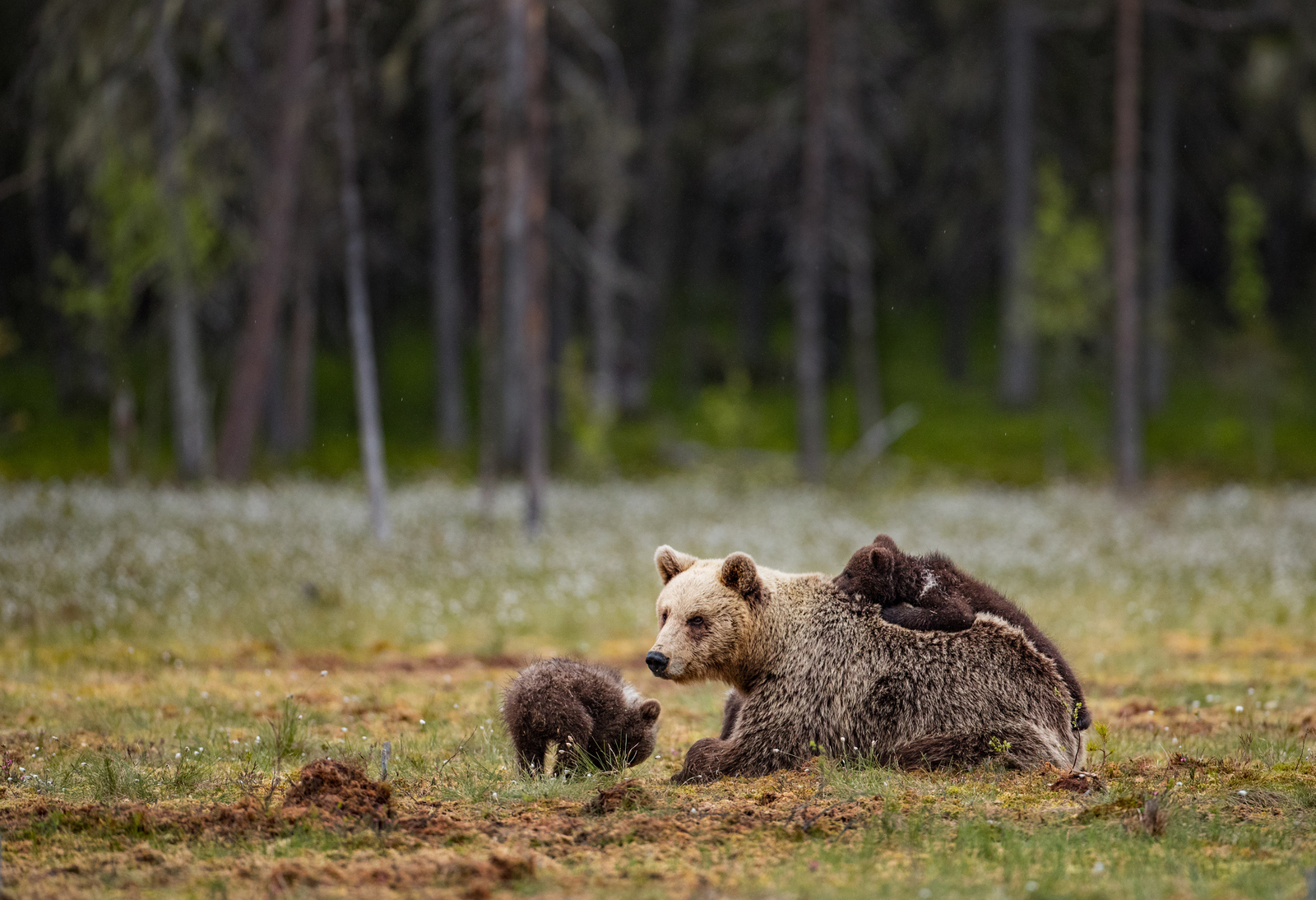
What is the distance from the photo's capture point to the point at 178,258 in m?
24.0

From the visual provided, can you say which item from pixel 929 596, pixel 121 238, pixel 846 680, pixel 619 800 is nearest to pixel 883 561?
pixel 929 596

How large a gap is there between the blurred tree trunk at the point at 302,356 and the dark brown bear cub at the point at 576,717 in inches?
569

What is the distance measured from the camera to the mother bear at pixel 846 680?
21.8 feet

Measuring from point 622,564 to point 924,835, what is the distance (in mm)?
11203

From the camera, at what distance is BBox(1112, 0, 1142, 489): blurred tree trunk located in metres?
Answer: 25.2

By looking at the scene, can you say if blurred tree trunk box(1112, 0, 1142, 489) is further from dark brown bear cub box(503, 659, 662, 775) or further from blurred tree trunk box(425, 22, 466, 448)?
dark brown bear cub box(503, 659, 662, 775)

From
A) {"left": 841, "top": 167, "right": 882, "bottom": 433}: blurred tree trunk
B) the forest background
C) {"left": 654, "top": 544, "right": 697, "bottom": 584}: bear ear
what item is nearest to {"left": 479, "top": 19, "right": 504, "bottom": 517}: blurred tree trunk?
the forest background

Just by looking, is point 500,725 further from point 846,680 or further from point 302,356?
point 302,356

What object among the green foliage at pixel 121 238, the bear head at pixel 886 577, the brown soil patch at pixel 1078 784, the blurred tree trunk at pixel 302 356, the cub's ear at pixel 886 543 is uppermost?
the green foliage at pixel 121 238

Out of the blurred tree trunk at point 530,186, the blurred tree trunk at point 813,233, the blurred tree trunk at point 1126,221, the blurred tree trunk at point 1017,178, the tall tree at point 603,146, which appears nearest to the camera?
the blurred tree trunk at point 530,186

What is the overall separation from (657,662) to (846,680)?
1.14 meters

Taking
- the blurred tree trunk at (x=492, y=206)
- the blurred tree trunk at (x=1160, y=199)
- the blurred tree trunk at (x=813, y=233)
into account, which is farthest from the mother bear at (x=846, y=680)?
the blurred tree trunk at (x=1160, y=199)

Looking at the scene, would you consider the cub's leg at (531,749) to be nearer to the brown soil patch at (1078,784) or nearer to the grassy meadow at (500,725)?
the grassy meadow at (500,725)

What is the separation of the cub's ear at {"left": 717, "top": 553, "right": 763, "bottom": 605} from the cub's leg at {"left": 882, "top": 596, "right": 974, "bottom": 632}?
0.75 metres
